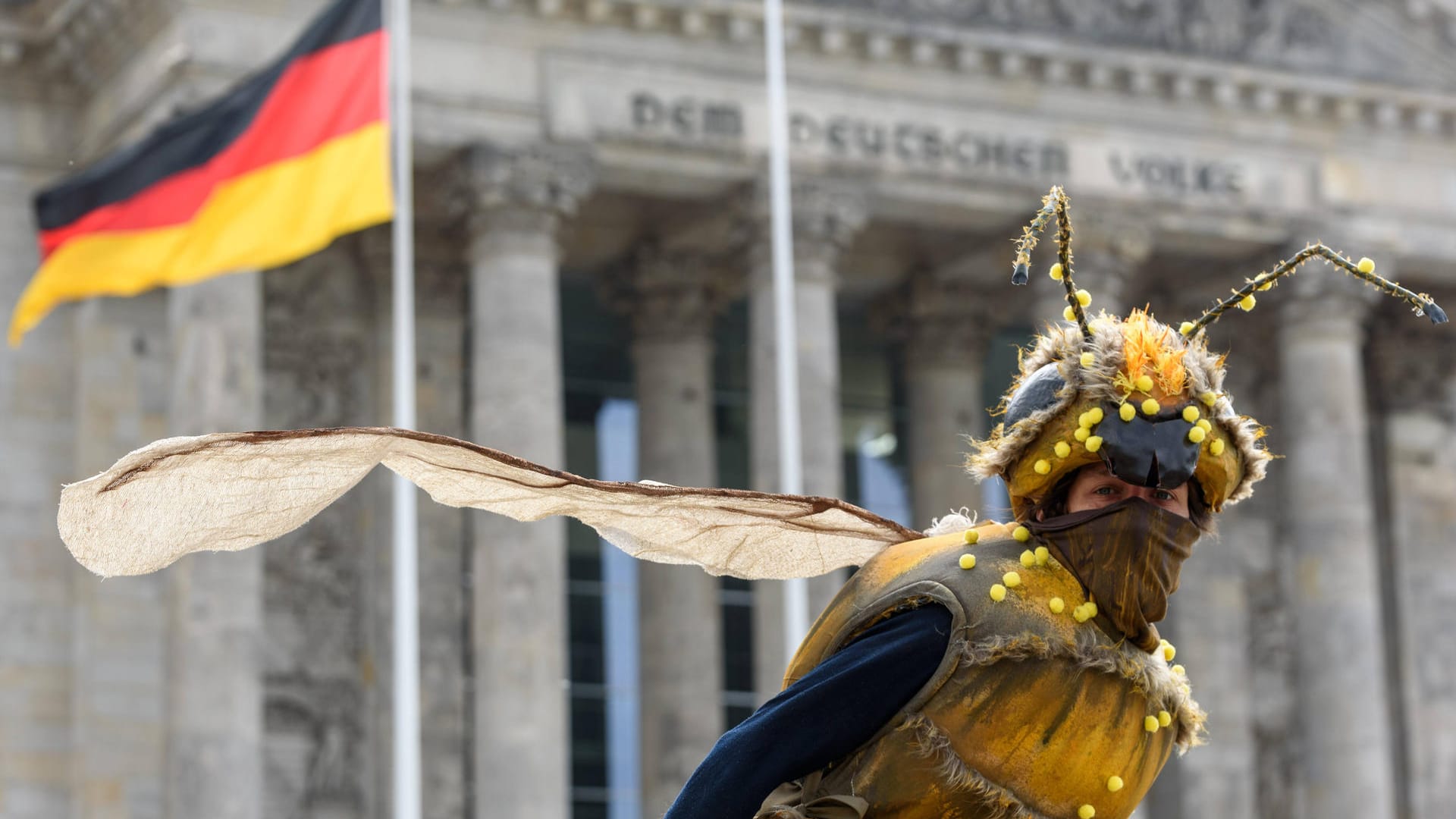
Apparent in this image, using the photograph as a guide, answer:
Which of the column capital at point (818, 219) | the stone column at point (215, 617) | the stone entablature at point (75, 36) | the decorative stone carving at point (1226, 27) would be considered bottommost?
the stone column at point (215, 617)

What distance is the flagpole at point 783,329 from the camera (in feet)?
80.0

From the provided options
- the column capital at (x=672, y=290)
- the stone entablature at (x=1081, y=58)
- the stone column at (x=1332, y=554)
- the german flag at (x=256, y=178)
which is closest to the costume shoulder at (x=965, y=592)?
the german flag at (x=256, y=178)

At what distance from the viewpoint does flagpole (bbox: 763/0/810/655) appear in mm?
24391

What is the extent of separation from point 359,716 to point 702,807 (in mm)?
25090

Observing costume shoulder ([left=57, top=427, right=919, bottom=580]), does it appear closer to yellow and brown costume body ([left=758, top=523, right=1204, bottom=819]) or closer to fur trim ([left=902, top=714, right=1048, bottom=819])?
yellow and brown costume body ([left=758, top=523, right=1204, bottom=819])

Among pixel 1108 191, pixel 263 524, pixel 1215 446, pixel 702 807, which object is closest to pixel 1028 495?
pixel 1215 446

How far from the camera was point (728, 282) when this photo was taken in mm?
30844

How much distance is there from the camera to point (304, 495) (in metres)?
3.68

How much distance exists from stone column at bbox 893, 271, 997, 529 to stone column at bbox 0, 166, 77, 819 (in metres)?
10.5

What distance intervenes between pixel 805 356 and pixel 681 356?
9.91 ft

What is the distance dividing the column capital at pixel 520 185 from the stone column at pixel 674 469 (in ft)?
11.3

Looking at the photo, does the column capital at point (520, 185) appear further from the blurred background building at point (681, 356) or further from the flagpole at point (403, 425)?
the flagpole at point (403, 425)

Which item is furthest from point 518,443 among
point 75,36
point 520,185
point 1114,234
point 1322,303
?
point 1322,303

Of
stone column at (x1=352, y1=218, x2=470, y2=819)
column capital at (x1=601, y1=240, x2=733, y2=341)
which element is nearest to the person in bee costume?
stone column at (x1=352, y1=218, x2=470, y2=819)
